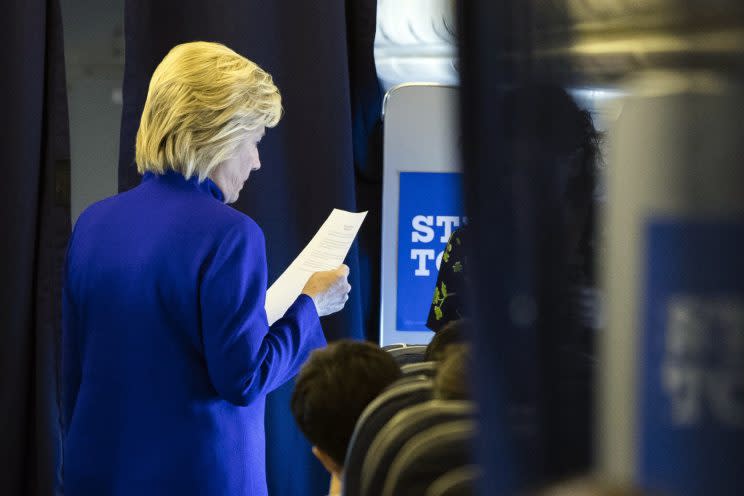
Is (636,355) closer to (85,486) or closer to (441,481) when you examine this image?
(441,481)

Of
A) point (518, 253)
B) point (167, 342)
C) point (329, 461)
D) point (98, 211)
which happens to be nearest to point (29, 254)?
point (98, 211)

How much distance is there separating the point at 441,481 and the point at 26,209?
228 cm

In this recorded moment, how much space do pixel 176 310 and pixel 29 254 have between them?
1.47 meters

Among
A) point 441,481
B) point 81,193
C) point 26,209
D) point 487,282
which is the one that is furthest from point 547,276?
point 81,193

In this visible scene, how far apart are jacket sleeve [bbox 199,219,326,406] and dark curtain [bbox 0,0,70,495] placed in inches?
57.5

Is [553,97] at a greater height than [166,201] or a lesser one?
greater

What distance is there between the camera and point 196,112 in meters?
1.68

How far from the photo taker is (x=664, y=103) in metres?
0.38

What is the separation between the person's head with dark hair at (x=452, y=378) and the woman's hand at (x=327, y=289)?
33.1 inches

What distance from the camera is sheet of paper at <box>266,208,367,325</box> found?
196cm

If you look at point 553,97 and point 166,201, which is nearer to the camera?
point 553,97

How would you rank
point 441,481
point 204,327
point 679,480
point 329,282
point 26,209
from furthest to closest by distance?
1. point 26,209
2. point 329,282
3. point 204,327
4. point 441,481
5. point 679,480

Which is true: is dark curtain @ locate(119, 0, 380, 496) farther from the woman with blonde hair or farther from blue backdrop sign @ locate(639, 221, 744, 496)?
blue backdrop sign @ locate(639, 221, 744, 496)

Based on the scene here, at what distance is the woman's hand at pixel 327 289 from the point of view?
1.89 metres
